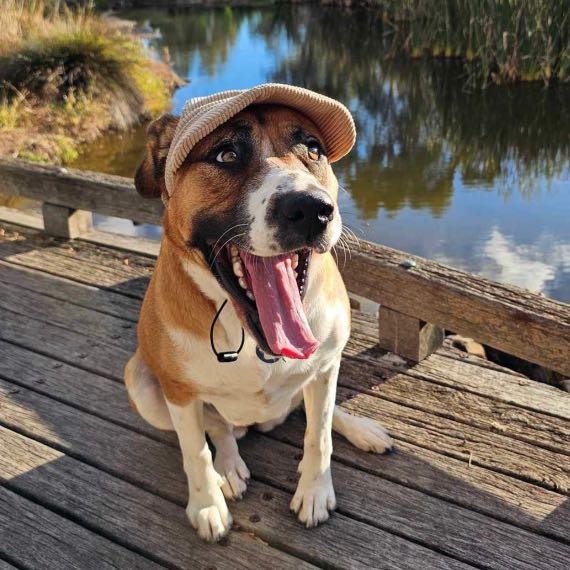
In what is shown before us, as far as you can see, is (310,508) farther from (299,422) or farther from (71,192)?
(71,192)

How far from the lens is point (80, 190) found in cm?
438

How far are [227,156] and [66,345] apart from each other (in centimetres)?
189

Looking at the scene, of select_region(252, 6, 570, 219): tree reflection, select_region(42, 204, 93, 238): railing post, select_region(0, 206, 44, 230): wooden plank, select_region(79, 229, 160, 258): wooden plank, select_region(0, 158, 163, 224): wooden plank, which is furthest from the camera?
select_region(252, 6, 570, 219): tree reflection

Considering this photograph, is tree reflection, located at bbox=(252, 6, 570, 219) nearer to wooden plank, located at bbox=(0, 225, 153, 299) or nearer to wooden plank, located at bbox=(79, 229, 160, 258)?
wooden plank, located at bbox=(79, 229, 160, 258)

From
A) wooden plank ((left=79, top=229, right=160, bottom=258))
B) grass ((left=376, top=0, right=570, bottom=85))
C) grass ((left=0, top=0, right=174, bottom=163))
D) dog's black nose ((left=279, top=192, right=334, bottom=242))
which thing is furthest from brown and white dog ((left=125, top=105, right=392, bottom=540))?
grass ((left=376, top=0, right=570, bottom=85))

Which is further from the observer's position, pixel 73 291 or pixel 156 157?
pixel 73 291

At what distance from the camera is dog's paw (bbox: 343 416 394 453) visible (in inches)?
103

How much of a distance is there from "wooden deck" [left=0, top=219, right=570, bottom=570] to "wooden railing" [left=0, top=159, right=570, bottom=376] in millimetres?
188

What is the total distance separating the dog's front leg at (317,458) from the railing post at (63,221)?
9.19ft

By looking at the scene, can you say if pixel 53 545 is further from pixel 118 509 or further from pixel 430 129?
pixel 430 129

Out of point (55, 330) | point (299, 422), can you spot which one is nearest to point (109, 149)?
point (55, 330)

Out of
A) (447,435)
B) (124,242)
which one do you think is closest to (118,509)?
(447,435)

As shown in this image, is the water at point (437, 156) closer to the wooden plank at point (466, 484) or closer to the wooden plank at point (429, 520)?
the wooden plank at point (466, 484)

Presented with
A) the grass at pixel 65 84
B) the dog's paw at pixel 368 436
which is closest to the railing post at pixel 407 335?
the dog's paw at pixel 368 436
